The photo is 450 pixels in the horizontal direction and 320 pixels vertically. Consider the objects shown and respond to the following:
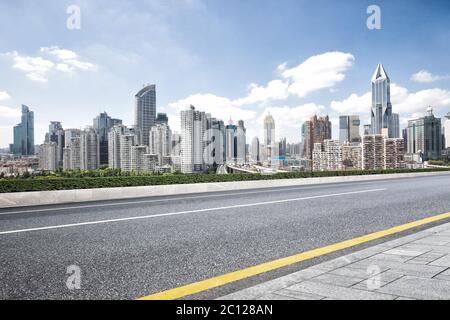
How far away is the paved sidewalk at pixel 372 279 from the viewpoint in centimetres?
295

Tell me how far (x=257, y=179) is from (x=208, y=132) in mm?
53059

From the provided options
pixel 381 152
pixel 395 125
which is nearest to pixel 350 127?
pixel 395 125

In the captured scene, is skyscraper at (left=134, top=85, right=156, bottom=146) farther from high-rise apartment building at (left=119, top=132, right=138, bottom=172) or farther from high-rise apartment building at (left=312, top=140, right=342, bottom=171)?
high-rise apartment building at (left=119, top=132, right=138, bottom=172)

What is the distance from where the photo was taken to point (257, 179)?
827 inches

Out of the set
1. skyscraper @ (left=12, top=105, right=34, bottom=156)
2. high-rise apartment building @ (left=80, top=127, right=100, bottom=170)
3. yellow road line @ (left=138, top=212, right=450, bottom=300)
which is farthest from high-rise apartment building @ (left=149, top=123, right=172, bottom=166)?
yellow road line @ (left=138, top=212, right=450, bottom=300)

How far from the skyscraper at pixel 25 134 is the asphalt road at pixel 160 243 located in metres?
50.7

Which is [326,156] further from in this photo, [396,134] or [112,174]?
[112,174]

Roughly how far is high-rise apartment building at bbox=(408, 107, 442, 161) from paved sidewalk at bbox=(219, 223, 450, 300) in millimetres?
136228

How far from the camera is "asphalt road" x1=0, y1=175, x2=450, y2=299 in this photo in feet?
11.6

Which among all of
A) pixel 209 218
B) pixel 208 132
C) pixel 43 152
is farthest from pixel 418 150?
pixel 209 218

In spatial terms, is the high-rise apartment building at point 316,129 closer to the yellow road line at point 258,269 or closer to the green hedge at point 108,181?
the green hedge at point 108,181

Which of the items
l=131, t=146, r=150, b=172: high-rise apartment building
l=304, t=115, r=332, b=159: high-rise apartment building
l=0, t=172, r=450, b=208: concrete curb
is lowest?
l=0, t=172, r=450, b=208: concrete curb

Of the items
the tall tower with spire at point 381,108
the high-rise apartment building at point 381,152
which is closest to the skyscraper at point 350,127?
the tall tower with spire at point 381,108
